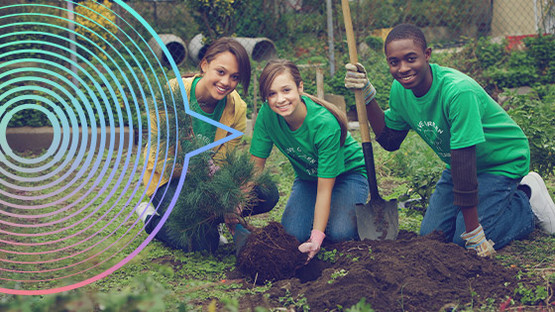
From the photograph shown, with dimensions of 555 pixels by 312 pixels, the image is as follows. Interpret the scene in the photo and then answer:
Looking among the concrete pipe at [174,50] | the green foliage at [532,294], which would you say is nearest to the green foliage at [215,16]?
the concrete pipe at [174,50]

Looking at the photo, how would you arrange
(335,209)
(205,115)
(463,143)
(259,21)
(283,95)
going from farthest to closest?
1. (259,21)
2. (335,209)
3. (205,115)
4. (283,95)
5. (463,143)

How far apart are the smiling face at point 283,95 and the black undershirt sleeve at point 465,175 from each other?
0.94 metres

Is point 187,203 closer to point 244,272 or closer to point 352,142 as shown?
point 244,272

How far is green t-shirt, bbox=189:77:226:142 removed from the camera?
11.2 ft

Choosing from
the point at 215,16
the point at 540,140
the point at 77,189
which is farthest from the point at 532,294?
the point at 215,16

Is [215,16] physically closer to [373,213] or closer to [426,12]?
[426,12]

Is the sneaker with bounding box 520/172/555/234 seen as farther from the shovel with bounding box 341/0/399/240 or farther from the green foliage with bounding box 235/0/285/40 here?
the green foliage with bounding box 235/0/285/40

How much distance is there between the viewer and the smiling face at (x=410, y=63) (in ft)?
10.5

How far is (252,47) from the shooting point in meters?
8.50

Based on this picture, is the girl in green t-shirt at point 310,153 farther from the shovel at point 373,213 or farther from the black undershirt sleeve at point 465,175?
the black undershirt sleeve at point 465,175

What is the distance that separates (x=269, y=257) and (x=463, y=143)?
1199 millimetres

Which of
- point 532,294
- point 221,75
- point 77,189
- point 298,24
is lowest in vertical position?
point 532,294

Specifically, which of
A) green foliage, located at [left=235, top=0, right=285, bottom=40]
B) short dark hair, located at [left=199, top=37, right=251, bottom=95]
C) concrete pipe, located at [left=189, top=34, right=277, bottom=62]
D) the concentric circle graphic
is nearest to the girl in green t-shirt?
short dark hair, located at [left=199, top=37, right=251, bottom=95]

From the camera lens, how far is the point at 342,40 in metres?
8.60
